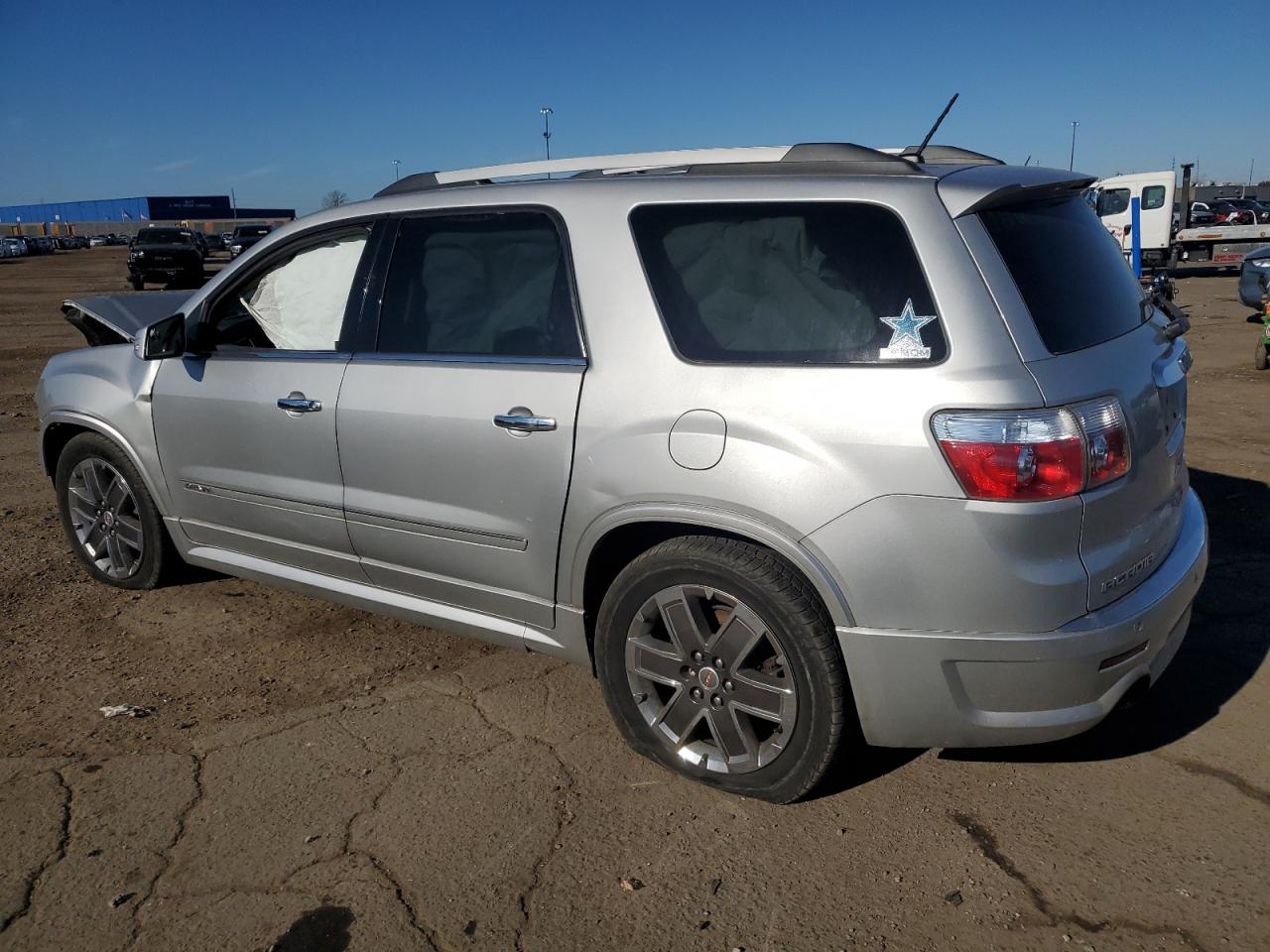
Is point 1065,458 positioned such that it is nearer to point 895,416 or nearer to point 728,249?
point 895,416

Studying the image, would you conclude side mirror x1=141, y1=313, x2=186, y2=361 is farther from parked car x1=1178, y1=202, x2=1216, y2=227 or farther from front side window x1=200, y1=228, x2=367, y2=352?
parked car x1=1178, y1=202, x2=1216, y2=227

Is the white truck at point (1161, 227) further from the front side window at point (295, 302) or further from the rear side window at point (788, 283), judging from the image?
the rear side window at point (788, 283)

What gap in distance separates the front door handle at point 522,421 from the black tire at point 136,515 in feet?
7.16

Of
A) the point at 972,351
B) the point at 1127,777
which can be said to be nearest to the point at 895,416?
Answer: the point at 972,351

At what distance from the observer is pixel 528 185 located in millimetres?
3420

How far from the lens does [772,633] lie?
2.80m

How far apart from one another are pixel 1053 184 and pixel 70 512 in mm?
4547

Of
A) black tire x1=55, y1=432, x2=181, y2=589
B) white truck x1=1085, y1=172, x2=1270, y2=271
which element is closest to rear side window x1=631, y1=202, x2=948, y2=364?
black tire x1=55, y1=432, x2=181, y2=589

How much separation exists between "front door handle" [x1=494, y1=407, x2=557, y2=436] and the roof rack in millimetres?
864

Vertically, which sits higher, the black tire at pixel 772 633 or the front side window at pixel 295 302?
the front side window at pixel 295 302

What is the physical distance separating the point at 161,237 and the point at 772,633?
3168cm

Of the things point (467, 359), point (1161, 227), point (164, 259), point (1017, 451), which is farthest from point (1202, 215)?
point (1017, 451)

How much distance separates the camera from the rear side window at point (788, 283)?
2645 millimetres

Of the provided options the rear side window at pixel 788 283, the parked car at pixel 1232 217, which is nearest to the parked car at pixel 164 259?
the parked car at pixel 1232 217
